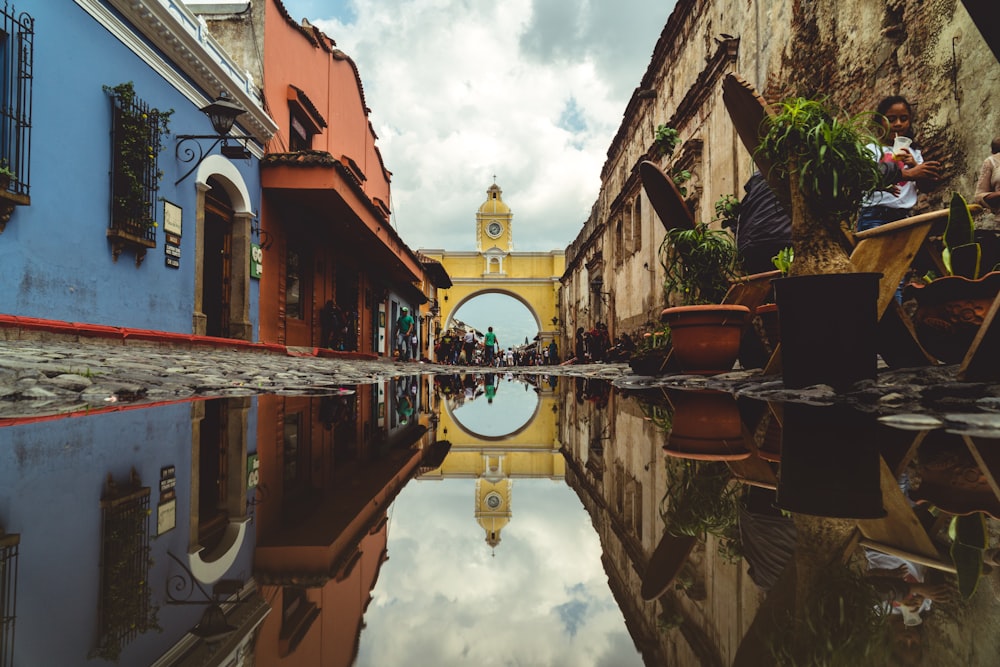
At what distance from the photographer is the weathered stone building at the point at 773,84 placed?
4.40m

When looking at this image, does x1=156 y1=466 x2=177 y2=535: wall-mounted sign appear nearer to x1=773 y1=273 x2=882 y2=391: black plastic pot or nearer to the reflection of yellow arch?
the reflection of yellow arch

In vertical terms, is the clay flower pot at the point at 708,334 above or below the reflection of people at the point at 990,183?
below

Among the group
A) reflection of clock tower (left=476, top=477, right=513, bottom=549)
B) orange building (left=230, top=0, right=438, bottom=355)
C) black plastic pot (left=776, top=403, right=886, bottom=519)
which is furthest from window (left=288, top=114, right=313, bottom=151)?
reflection of clock tower (left=476, top=477, right=513, bottom=549)

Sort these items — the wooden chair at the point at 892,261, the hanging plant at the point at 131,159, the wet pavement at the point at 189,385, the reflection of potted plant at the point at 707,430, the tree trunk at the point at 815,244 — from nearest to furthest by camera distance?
the reflection of potted plant at the point at 707,430 → the wet pavement at the point at 189,385 → the wooden chair at the point at 892,261 → the tree trunk at the point at 815,244 → the hanging plant at the point at 131,159

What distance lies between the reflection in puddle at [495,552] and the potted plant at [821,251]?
109 cm

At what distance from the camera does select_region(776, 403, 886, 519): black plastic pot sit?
118 cm

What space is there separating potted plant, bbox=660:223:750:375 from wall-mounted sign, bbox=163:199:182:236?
5.35 meters

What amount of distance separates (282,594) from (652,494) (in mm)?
911

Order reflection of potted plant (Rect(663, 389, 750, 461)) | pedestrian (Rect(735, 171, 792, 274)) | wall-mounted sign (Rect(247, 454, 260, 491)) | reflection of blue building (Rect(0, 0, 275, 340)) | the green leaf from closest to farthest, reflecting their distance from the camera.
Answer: the green leaf, wall-mounted sign (Rect(247, 454, 260, 491)), reflection of potted plant (Rect(663, 389, 750, 461)), reflection of blue building (Rect(0, 0, 275, 340)), pedestrian (Rect(735, 171, 792, 274))

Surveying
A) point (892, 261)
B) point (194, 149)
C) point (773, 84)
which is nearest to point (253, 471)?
point (892, 261)

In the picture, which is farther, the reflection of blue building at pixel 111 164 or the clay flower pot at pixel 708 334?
the clay flower pot at pixel 708 334

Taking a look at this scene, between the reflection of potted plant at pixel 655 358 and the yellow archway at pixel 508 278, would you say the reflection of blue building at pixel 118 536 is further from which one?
the yellow archway at pixel 508 278

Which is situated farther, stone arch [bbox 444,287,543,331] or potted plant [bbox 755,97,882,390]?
stone arch [bbox 444,287,543,331]

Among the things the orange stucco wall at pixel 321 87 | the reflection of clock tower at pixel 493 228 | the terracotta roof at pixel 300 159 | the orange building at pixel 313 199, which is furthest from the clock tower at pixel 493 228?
the terracotta roof at pixel 300 159
